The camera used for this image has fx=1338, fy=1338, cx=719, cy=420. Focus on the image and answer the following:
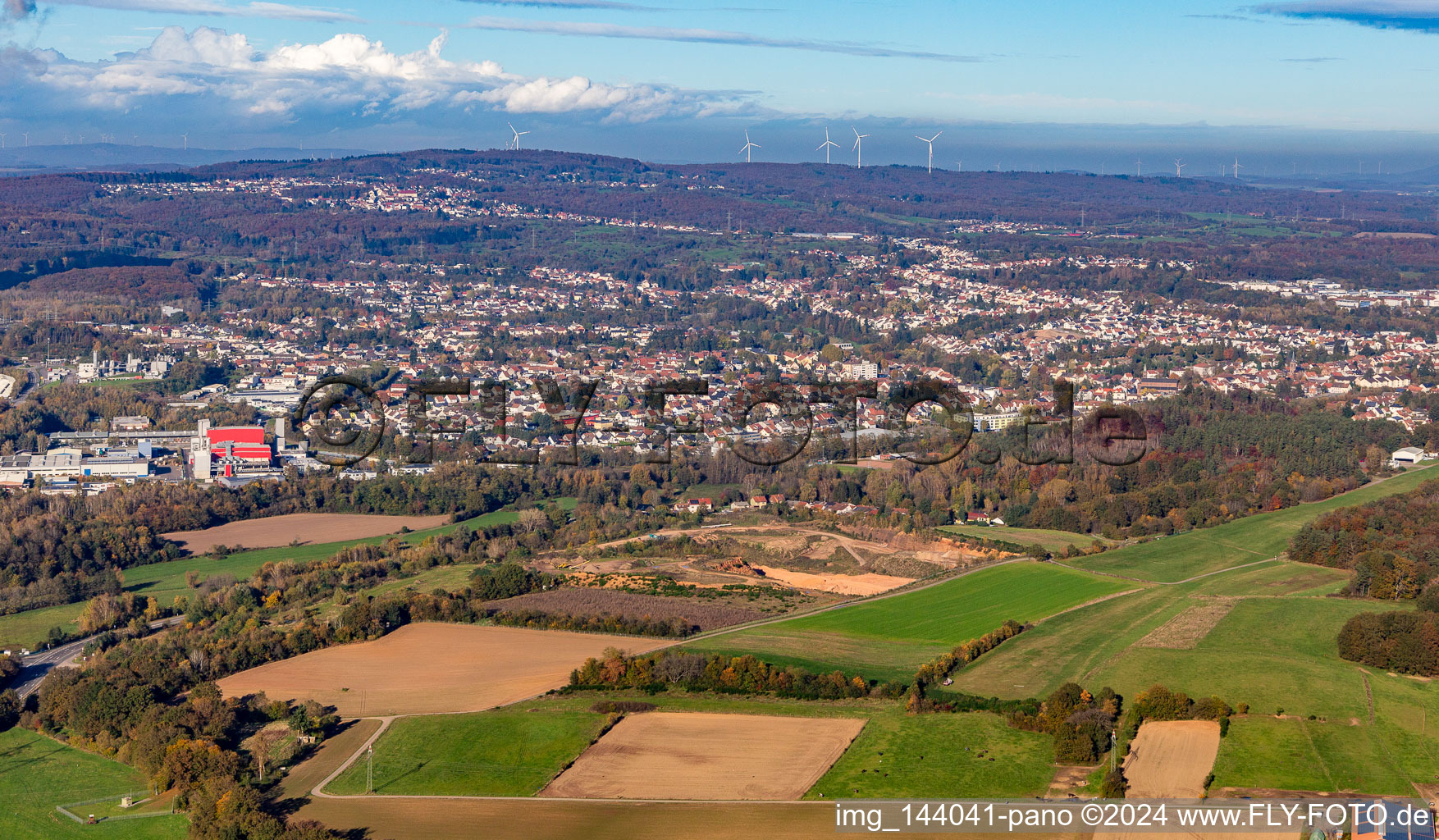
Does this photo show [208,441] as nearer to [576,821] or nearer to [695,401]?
[695,401]

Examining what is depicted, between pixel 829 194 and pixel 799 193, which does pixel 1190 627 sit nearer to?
pixel 799 193

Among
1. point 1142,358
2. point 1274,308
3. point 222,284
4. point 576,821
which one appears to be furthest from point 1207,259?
point 576,821

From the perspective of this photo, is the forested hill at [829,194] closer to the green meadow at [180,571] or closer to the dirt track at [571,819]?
the green meadow at [180,571]

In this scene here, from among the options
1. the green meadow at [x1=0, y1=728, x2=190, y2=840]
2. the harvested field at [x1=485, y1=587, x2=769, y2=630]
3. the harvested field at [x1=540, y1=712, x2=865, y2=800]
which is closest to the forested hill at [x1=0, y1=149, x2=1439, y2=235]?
the harvested field at [x1=485, y1=587, x2=769, y2=630]

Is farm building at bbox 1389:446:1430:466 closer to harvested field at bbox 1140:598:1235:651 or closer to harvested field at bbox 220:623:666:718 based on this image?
harvested field at bbox 1140:598:1235:651

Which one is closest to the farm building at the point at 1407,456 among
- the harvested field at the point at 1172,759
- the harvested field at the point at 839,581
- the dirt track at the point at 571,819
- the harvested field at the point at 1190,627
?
the harvested field at the point at 1190,627
